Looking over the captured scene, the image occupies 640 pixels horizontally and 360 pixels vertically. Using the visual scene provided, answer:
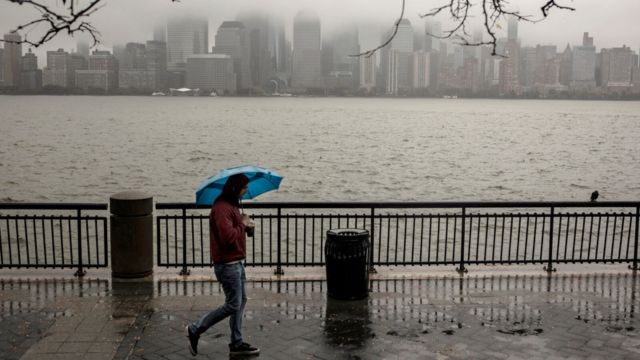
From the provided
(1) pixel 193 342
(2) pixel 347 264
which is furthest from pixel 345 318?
(1) pixel 193 342

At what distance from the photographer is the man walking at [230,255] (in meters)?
7.62

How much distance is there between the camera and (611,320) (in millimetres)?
9336

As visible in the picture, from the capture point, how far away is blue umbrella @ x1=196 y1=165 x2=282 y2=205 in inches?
308

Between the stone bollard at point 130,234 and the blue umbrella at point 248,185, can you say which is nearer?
the blue umbrella at point 248,185

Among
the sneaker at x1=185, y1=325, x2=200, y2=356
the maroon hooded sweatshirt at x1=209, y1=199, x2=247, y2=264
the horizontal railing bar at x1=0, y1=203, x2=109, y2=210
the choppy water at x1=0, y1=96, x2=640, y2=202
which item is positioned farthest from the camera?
the choppy water at x1=0, y1=96, x2=640, y2=202

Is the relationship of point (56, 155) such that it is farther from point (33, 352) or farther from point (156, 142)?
point (33, 352)

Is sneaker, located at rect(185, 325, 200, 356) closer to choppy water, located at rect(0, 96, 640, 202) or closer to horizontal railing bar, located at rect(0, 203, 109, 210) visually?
horizontal railing bar, located at rect(0, 203, 109, 210)

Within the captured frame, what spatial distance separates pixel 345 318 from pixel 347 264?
0.97 m

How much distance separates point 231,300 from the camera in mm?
7902

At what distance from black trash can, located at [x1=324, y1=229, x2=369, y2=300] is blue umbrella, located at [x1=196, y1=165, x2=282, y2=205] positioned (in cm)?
176

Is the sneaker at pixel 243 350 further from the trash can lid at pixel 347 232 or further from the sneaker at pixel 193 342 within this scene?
the trash can lid at pixel 347 232

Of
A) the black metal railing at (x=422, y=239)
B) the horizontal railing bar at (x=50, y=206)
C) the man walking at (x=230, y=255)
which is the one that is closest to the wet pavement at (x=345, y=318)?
the man walking at (x=230, y=255)

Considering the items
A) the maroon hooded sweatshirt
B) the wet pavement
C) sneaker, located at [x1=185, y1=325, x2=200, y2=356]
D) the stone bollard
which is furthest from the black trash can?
the stone bollard

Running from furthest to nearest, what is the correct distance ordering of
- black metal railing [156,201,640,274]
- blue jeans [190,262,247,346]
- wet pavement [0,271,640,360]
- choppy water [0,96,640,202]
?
choppy water [0,96,640,202] → black metal railing [156,201,640,274] → wet pavement [0,271,640,360] → blue jeans [190,262,247,346]
